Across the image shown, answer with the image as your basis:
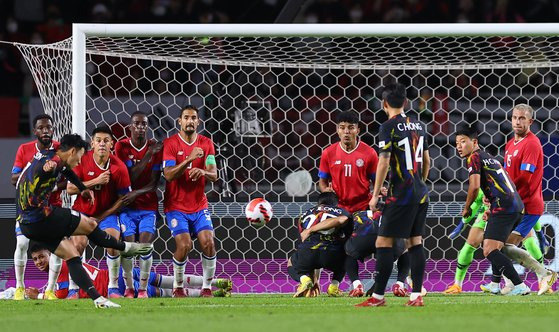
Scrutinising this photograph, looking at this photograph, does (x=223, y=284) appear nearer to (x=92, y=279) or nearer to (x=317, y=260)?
(x=317, y=260)

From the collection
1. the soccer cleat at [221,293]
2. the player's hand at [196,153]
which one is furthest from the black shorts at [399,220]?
the soccer cleat at [221,293]

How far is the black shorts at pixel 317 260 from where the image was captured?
10695mm

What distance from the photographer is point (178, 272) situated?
1085 cm

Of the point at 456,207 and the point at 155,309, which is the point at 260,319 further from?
the point at 456,207

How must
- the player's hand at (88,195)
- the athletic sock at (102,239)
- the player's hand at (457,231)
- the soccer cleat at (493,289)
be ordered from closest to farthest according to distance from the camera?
the athletic sock at (102,239) → the player's hand at (88,195) → the soccer cleat at (493,289) → the player's hand at (457,231)

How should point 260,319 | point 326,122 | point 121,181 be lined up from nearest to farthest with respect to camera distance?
point 260,319, point 121,181, point 326,122

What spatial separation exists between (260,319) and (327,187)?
358cm

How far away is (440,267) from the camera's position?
1238 cm

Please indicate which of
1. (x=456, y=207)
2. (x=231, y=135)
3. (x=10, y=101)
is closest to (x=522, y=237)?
(x=456, y=207)

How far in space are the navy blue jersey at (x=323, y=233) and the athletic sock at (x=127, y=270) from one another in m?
1.61

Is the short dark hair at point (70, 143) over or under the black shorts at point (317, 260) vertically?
over

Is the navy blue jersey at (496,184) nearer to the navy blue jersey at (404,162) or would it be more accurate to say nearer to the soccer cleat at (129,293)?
the navy blue jersey at (404,162)

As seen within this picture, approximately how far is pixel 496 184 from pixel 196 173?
8.88ft

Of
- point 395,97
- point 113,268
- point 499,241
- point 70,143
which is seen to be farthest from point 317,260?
point 70,143
